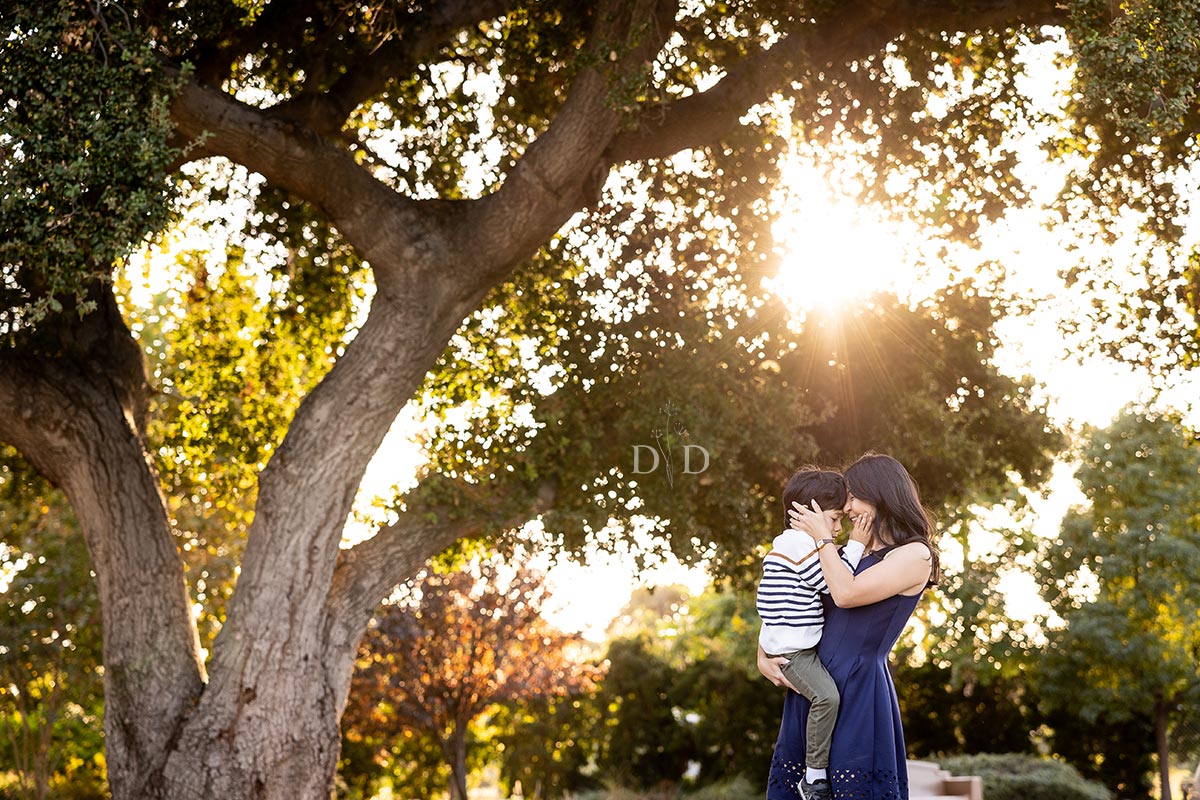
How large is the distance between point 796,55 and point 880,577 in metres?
6.85

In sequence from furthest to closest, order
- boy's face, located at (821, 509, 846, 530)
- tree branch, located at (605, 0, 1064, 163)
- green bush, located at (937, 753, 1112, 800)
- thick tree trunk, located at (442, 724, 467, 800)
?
thick tree trunk, located at (442, 724, 467, 800) < green bush, located at (937, 753, 1112, 800) < tree branch, located at (605, 0, 1064, 163) < boy's face, located at (821, 509, 846, 530)

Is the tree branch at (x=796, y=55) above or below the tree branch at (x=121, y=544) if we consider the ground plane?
above

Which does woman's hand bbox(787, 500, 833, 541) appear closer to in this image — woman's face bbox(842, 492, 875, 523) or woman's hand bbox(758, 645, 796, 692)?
woman's face bbox(842, 492, 875, 523)

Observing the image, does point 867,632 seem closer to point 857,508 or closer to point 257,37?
point 857,508

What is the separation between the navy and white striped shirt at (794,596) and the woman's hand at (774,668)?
30mm

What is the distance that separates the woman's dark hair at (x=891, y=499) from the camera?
390 cm

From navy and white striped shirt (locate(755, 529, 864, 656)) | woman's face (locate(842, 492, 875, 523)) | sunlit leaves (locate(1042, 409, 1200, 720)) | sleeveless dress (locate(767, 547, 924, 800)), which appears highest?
sunlit leaves (locate(1042, 409, 1200, 720))

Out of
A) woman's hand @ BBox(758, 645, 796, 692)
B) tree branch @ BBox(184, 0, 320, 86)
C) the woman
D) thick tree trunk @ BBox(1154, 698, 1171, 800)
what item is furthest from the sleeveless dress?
thick tree trunk @ BBox(1154, 698, 1171, 800)

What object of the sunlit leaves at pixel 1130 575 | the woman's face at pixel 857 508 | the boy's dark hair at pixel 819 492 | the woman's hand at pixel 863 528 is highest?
the sunlit leaves at pixel 1130 575

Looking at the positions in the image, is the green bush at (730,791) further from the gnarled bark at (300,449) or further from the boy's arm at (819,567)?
the boy's arm at (819,567)

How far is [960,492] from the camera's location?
11930mm

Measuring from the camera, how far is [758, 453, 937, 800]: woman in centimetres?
375

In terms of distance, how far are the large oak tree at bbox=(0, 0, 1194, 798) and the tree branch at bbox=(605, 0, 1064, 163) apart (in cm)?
2

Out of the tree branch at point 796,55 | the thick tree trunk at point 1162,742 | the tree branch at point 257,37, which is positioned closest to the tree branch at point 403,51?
the tree branch at point 257,37
